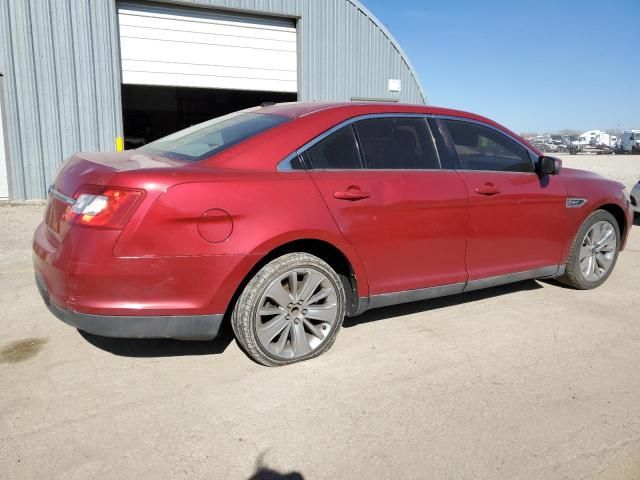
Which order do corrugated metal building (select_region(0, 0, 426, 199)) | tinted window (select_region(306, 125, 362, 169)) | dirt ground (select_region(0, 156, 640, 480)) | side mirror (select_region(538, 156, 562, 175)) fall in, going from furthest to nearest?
1. corrugated metal building (select_region(0, 0, 426, 199))
2. side mirror (select_region(538, 156, 562, 175))
3. tinted window (select_region(306, 125, 362, 169))
4. dirt ground (select_region(0, 156, 640, 480))

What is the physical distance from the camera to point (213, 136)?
11.5 feet

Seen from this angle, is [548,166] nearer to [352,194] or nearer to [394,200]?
[394,200]

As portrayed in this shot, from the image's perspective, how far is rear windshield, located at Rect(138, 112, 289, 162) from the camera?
10.6 feet

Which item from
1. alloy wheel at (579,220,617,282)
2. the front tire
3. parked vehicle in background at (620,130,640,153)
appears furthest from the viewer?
parked vehicle in background at (620,130,640,153)

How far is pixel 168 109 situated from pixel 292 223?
899 inches

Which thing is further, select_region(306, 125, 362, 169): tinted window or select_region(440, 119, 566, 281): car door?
select_region(440, 119, 566, 281): car door

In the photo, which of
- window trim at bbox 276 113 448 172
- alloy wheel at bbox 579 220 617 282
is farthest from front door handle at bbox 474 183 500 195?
alloy wheel at bbox 579 220 617 282

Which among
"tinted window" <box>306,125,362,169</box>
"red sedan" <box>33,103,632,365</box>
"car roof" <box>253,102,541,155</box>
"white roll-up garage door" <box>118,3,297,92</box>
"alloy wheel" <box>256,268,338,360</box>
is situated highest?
"white roll-up garage door" <box>118,3,297,92</box>

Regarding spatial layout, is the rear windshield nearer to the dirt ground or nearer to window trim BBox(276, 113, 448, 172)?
window trim BBox(276, 113, 448, 172)

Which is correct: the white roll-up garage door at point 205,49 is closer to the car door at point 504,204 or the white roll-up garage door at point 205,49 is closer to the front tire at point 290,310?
the car door at point 504,204

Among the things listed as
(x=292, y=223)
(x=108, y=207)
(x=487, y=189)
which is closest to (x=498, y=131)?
(x=487, y=189)

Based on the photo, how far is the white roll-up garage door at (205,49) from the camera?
10.2 metres

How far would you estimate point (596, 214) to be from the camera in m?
4.80

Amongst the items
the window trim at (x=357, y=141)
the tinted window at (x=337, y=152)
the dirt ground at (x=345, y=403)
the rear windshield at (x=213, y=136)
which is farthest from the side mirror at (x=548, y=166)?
the rear windshield at (x=213, y=136)
